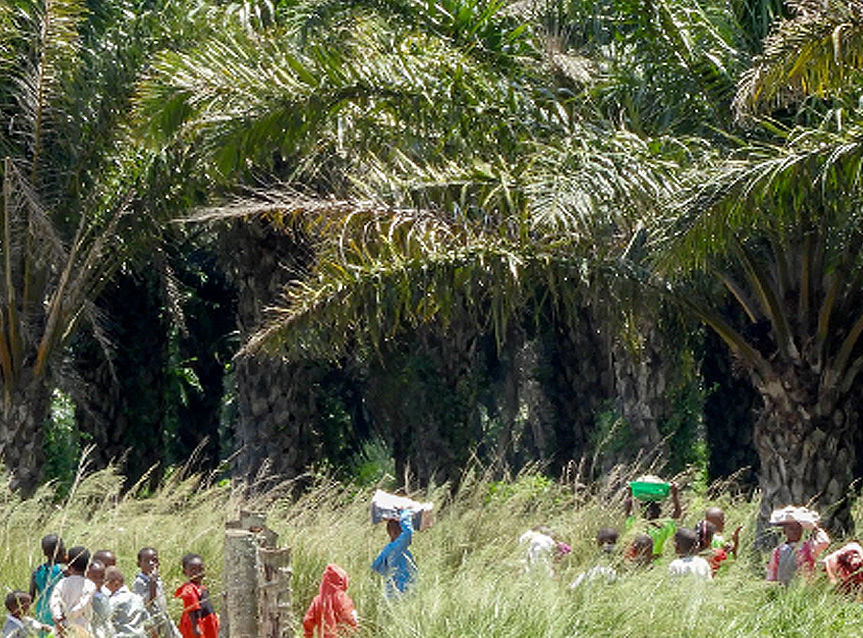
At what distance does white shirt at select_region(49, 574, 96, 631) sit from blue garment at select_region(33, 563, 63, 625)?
7.7 inches

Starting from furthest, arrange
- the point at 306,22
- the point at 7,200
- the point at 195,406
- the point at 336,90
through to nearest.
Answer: the point at 195,406 < the point at 7,200 < the point at 306,22 < the point at 336,90

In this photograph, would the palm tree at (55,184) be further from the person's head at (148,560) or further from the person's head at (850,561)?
the person's head at (850,561)

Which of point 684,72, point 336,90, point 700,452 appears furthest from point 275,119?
point 700,452

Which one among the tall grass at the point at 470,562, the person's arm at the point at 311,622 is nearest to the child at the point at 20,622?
the person's arm at the point at 311,622

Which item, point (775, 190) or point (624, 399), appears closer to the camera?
point (775, 190)

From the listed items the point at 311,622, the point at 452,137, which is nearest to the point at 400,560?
the point at 311,622

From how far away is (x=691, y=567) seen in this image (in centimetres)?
1061

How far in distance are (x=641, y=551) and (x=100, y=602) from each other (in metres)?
3.46

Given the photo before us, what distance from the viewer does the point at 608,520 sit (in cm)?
1405

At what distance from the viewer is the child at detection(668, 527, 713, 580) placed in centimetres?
1055

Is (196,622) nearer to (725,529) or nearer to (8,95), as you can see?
(725,529)

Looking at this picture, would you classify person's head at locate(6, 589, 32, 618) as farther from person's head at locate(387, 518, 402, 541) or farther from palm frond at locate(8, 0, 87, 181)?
palm frond at locate(8, 0, 87, 181)

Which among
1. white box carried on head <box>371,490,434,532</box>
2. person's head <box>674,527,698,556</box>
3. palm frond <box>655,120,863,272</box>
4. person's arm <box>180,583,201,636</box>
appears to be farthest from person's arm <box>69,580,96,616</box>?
palm frond <box>655,120,863,272</box>

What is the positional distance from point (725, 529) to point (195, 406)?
13.5m
